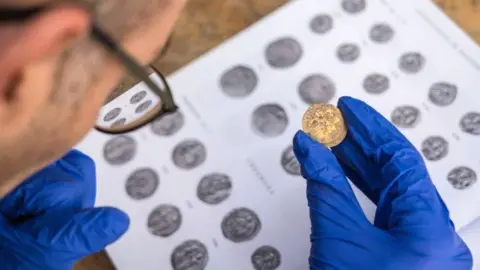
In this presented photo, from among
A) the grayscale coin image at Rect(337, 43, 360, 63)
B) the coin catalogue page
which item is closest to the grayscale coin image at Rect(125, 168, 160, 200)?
the coin catalogue page

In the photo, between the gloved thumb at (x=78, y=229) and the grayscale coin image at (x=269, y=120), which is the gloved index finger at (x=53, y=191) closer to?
the gloved thumb at (x=78, y=229)

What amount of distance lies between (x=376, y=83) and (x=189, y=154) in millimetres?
230

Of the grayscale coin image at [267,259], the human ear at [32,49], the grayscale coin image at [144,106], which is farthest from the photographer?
the grayscale coin image at [267,259]

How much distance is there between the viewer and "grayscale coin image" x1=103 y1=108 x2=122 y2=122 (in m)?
0.65

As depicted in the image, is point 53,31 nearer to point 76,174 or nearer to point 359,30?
point 76,174

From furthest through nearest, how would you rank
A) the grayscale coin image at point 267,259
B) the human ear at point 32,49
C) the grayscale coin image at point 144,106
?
the grayscale coin image at point 267,259
the grayscale coin image at point 144,106
the human ear at point 32,49

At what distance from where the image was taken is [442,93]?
68cm

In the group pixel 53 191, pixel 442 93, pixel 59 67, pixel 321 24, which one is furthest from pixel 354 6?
pixel 59 67

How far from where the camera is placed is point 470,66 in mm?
694

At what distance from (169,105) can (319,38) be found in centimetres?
37

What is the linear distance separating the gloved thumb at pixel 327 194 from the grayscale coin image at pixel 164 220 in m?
0.16

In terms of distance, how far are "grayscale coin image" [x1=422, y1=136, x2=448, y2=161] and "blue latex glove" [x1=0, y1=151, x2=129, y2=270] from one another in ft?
1.09

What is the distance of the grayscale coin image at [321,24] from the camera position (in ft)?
2.37

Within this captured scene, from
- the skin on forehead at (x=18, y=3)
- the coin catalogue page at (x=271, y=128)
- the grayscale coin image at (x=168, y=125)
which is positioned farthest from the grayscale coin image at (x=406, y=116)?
the skin on forehead at (x=18, y=3)
